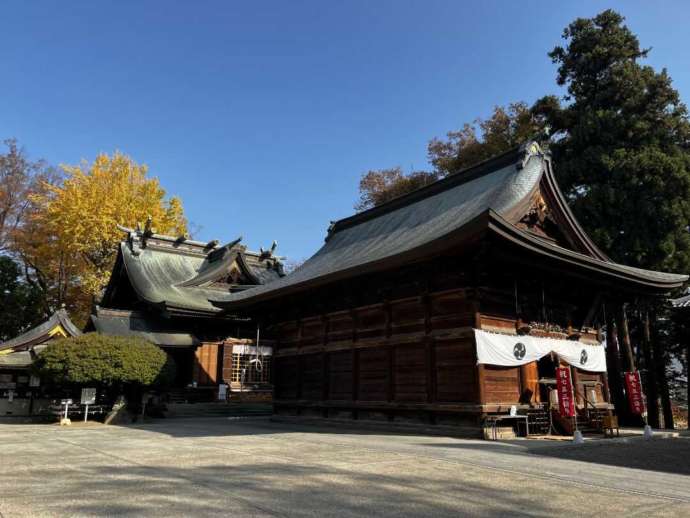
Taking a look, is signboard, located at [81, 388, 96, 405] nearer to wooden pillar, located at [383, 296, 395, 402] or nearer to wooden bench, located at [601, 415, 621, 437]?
wooden pillar, located at [383, 296, 395, 402]

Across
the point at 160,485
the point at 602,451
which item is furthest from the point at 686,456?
the point at 160,485

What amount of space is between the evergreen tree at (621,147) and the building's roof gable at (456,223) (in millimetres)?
3896

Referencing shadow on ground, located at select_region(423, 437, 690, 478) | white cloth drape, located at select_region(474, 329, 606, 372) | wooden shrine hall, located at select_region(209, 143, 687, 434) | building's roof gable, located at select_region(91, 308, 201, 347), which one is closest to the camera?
shadow on ground, located at select_region(423, 437, 690, 478)

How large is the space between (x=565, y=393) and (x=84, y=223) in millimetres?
30717

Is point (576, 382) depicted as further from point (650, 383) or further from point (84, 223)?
point (84, 223)

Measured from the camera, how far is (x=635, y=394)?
1539cm

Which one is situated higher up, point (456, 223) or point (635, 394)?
point (456, 223)

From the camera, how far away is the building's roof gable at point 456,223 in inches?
517

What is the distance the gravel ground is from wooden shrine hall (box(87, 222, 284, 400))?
12.8 meters

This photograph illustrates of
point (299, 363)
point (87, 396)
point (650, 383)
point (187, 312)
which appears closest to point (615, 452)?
point (299, 363)

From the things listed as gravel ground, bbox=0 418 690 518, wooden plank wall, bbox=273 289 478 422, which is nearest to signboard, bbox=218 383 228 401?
wooden plank wall, bbox=273 289 478 422

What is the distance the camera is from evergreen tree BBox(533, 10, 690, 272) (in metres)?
20.1

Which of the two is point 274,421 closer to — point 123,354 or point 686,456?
point 123,354

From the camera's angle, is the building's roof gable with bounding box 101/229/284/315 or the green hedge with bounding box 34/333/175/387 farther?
the building's roof gable with bounding box 101/229/284/315
